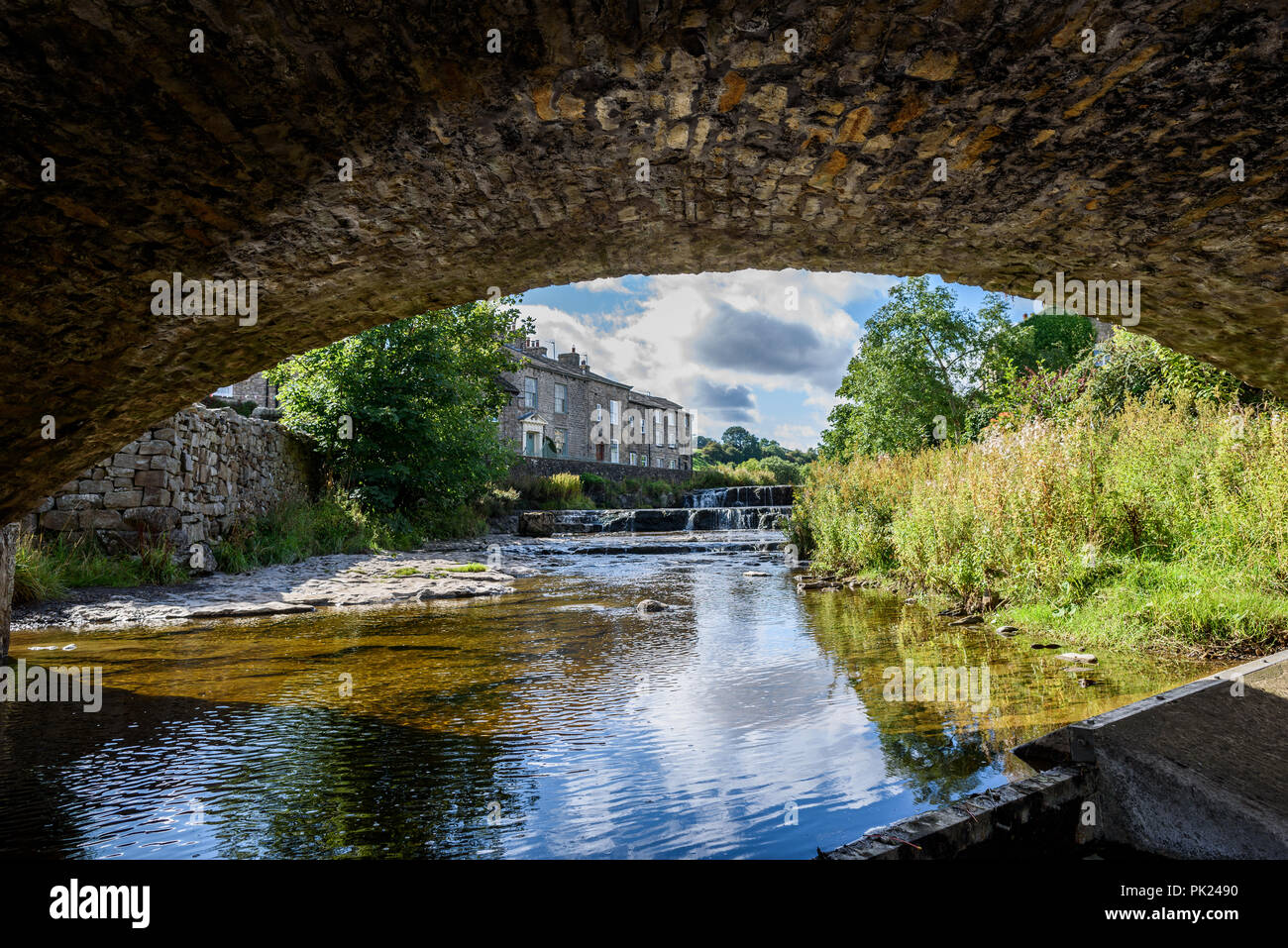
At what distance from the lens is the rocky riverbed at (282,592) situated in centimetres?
699

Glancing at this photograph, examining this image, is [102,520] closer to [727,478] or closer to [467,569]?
[467,569]

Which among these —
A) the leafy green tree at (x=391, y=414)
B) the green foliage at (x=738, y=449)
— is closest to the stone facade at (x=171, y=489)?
the leafy green tree at (x=391, y=414)

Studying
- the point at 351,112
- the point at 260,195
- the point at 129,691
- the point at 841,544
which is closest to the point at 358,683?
the point at 129,691

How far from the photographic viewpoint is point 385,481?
50.8 ft

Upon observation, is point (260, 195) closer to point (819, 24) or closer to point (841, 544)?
point (819, 24)

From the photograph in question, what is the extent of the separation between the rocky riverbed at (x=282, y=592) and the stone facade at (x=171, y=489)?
38.6 inches

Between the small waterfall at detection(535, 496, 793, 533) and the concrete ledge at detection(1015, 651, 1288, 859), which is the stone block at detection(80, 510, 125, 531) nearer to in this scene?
the concrete ledge at detection(1015, 651, 1288, 859)

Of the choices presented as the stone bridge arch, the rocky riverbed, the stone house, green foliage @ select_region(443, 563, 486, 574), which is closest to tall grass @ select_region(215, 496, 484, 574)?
the rocky riverbed

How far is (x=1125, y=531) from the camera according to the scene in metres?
6.70

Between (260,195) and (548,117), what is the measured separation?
1.14 metres

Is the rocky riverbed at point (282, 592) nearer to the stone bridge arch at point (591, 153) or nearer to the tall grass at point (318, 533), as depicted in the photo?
the tall grass at point (318, 533)

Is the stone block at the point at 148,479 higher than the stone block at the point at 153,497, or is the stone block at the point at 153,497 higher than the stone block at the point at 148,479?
the stone block at the point at 148,479

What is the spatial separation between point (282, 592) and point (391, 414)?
655cm

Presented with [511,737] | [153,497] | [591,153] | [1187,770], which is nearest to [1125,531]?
[1187,770]
